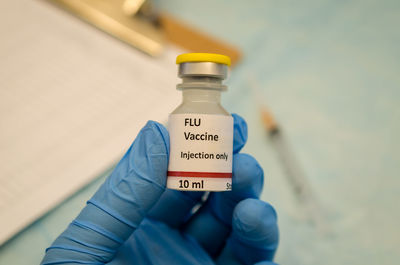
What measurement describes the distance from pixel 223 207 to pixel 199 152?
9.5 inches

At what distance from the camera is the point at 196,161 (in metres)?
0.54

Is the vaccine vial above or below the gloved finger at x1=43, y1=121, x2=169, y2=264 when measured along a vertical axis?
above

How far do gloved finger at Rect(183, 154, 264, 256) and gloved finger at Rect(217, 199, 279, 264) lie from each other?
0.03 meters

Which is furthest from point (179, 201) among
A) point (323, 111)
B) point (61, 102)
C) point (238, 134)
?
point (323, 111)

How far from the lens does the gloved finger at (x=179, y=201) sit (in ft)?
2.30

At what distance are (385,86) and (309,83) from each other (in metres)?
0.21

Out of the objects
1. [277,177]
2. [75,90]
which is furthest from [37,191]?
[277,177]

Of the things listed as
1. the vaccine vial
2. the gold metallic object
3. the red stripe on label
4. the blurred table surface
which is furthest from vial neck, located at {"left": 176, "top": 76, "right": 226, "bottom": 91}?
the gold metallic object

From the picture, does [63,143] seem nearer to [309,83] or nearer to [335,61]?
[309,83]

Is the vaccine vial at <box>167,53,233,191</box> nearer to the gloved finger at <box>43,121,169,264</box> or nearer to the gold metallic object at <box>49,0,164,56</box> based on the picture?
the gloved finger at <box>43,121,169,264</box>

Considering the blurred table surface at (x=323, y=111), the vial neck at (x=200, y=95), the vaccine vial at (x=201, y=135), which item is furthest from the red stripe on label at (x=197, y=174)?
the blurred table surface at (x=323, y=111)

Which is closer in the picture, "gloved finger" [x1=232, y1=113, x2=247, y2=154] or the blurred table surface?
"gloved finger" [x1=232, y1=113, x2=247, y2=154]

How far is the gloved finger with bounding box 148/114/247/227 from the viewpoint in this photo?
700 mm

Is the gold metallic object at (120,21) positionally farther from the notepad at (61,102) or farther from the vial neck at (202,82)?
the vial neck at (202,82)
